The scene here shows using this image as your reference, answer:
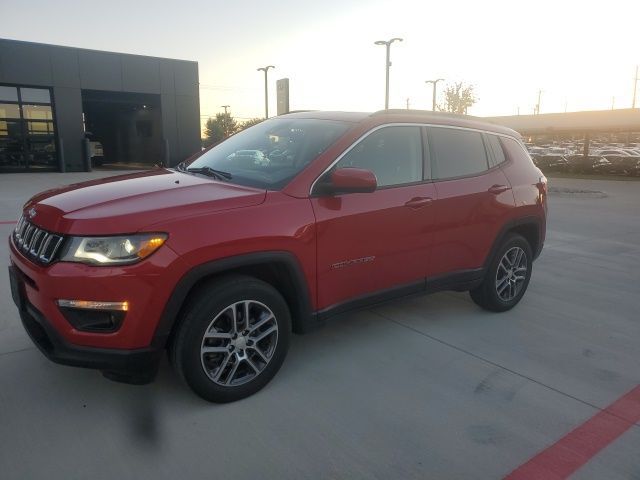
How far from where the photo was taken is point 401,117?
3863 mm

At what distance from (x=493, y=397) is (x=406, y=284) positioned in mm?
1012

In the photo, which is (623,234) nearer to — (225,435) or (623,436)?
(623,436)

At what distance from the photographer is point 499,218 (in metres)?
4.36

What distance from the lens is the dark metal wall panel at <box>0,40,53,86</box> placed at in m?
20.7

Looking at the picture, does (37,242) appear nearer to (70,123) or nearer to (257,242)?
(257,242)

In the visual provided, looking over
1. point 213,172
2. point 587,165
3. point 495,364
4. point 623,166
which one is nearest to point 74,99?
point 213,172

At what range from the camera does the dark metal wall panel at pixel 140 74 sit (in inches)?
929

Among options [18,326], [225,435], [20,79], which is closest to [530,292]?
[225,435]

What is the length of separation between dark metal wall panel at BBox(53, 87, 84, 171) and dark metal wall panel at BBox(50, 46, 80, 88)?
0.30 meters

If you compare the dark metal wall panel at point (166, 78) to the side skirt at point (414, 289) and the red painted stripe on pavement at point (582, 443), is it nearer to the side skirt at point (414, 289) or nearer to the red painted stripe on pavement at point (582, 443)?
the side skirt at point (414, 289)

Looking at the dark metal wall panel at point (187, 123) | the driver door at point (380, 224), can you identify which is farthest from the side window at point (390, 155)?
the dark metal wall panel at point (187, 123)

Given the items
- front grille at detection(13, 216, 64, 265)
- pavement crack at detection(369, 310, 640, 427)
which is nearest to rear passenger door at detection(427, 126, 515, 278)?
pavement crack at detection(369, 310, 640, 427)

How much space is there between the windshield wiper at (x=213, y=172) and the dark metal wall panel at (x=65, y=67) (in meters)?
21.9

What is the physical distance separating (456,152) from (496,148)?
24.7 inches
